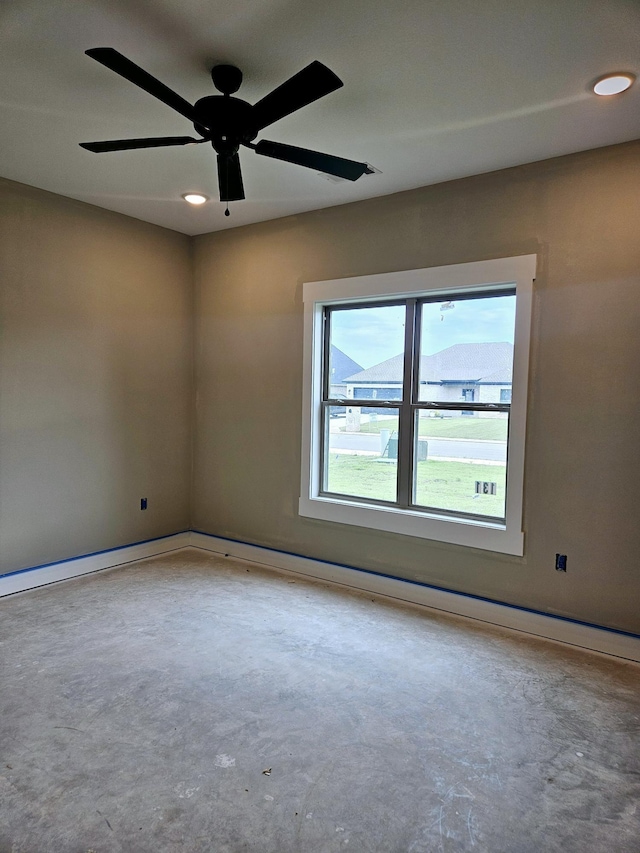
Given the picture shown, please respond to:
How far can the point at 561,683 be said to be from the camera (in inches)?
106

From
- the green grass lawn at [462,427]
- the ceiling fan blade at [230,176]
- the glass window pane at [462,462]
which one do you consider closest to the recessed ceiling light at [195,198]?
the ceiling fan blade at [230,176]

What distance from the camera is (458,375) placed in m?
3.68

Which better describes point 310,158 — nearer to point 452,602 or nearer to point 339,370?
point 339,370

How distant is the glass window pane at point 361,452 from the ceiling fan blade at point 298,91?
7.55 ft

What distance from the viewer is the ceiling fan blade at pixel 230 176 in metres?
2.51

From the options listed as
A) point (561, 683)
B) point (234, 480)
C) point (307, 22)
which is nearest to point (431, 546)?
point (561, 683)

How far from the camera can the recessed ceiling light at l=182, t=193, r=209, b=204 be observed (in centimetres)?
384

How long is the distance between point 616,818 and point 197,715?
167cm

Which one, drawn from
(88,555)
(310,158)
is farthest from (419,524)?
(88,555)

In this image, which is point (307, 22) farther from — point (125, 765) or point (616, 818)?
point (616, 818)

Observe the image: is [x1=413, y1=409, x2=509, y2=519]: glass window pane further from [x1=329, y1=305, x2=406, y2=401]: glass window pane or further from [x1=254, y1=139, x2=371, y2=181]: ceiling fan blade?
[x1=254, y1=139, x2=371, y2=181]: ceiling fan blade

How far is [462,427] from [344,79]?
2.21 m

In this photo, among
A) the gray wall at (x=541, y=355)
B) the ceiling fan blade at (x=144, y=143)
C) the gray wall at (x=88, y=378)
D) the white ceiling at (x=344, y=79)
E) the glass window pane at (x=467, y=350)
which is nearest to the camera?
the white ceiling at (x=344, y=79)

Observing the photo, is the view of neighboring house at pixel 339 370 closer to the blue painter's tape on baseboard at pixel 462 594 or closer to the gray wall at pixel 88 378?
the blue painter's tape on baseboard at pixel 462 594
